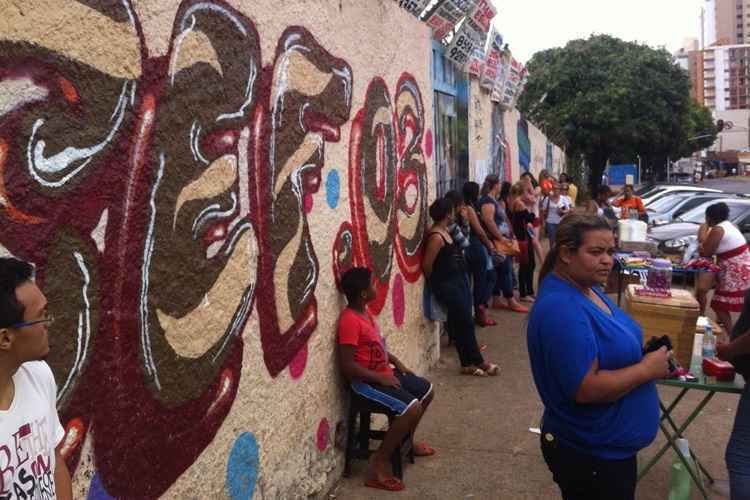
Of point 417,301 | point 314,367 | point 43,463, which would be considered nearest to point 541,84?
point 417,301

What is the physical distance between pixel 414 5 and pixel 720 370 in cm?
430

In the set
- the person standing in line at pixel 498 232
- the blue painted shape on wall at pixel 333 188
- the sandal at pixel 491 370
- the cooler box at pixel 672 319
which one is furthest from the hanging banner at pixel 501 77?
the cooler box at pixel 672 319

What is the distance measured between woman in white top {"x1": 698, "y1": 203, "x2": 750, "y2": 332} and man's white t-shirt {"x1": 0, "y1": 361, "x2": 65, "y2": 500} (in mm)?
6581

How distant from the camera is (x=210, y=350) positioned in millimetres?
3080

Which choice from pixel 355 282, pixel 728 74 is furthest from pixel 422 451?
pixel 728 74

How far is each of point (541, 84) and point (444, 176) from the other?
26158 mm

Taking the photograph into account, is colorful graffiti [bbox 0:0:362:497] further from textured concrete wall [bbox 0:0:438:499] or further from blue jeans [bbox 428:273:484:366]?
blue jeans [bbox 428:273:484:366]

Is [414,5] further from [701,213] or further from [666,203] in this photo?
[666,203]

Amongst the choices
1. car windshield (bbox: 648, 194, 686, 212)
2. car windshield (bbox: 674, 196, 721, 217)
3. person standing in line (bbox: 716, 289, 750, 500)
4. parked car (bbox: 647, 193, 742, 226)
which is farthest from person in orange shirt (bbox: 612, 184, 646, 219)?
person standing in line (bbox: 716, 289, 750, 500)

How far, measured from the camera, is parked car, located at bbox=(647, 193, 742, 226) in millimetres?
14672

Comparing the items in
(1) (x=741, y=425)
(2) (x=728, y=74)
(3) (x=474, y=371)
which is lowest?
(3) (x=474, y=371)

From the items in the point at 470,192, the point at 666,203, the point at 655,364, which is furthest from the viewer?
the point at 666,203

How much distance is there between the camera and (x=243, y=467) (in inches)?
131

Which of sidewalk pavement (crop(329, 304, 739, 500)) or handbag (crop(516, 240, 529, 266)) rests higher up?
handbag (crop(516, 240, 529, 266))
